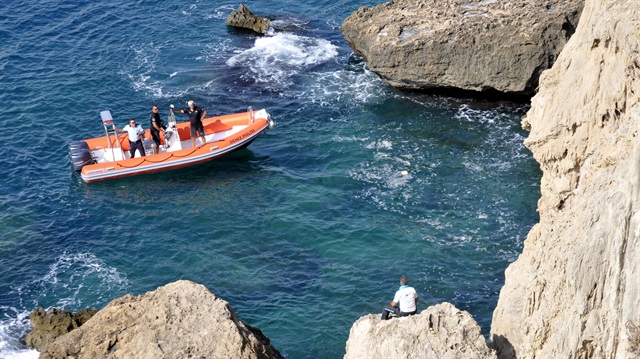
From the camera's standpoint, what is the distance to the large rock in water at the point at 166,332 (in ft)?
53.3

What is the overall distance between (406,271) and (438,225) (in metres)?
2.74

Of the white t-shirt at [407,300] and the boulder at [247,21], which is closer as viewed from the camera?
the white t-shirt at [407,300]

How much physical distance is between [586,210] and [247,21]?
31.0 meters

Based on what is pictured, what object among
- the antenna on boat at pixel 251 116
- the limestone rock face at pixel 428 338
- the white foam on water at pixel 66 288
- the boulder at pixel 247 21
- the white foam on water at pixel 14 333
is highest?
the boulder at pixel 247 21

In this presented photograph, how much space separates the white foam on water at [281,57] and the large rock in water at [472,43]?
414 centimetres

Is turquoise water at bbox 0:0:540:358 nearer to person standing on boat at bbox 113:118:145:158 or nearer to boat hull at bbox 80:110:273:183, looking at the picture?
boat hull at bbox 80:110:273:183

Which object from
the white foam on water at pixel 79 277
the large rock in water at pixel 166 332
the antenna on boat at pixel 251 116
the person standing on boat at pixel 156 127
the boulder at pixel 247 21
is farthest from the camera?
the boulder at pixel 247 21

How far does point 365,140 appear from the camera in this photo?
107ft

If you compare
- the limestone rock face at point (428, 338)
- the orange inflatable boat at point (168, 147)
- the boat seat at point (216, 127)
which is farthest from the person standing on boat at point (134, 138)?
the limestone rock face at point (428, 338)

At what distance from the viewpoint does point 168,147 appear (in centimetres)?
3281

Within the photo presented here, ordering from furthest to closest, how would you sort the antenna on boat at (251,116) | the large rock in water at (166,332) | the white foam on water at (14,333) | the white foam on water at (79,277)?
1. the antenna on boat at (251,116)
2. the white foam on water at (79,277)
3. the white foam on water at (14,333)
4. the large rock in water at (166,332)

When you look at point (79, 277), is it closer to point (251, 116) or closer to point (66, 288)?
point (66, 288)

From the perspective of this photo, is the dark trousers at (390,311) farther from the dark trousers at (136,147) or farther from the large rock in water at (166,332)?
the dark trousers at (136,147)

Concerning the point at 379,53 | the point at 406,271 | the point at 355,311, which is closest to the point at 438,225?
the point at 406,271
